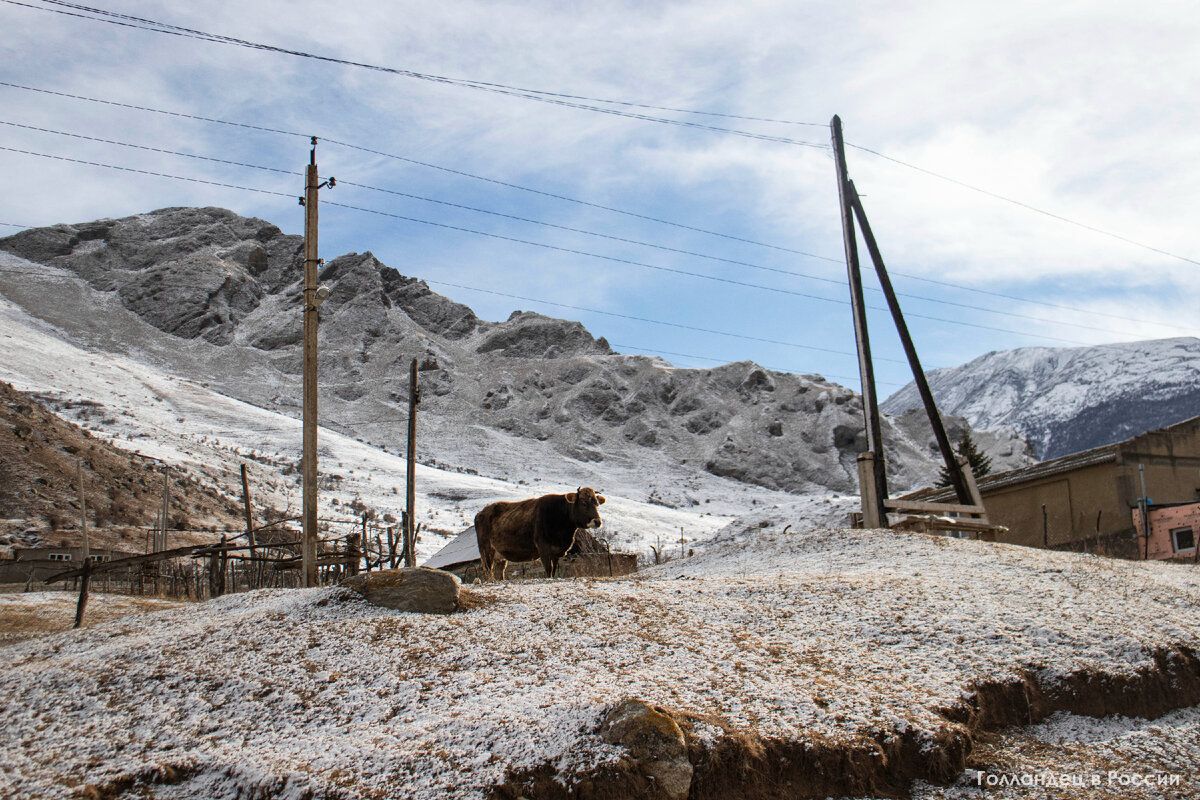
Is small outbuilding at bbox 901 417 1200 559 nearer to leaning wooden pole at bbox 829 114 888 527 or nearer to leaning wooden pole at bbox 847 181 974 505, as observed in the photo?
leaning wooden pole at bbox 847 181 974 505

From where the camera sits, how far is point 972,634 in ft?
27.7

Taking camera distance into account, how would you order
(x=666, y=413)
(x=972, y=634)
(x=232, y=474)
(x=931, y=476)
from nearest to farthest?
1. (x=972, y=634)
2. (x=232, y=474)
3. (x=931, y=476)
4. (x=666, y=413)

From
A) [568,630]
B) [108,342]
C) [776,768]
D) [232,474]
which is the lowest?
[776,768]

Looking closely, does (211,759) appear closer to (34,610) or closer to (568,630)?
(568,630)

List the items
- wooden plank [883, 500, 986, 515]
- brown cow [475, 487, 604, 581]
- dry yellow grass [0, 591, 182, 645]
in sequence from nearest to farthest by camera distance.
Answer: dry yellow grass [0, 591, 182, 645]
brown cow [475, 487, 604, 581]
wooden plank [883, 500, 986, 515]

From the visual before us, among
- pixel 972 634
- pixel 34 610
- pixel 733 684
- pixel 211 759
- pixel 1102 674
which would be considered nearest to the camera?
pixel 211 759

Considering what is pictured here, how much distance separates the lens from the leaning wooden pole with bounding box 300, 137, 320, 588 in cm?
1247

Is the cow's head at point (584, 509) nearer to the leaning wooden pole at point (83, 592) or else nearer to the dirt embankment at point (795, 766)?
Result: the leaning wooden pole at point (83, 592)

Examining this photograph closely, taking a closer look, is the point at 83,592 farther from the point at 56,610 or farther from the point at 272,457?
the point at 272,457

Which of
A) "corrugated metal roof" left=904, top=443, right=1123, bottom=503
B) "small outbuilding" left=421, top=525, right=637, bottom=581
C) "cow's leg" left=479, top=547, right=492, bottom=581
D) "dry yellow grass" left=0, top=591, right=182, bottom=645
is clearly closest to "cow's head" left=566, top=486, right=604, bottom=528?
"small outbuilding" left=421, top=525, right=637, bottom=581

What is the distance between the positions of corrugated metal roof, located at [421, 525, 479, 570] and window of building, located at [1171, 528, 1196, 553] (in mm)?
19122

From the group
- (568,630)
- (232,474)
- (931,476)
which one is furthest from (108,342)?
(568,630)

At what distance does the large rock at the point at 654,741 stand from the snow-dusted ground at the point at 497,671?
19 cm

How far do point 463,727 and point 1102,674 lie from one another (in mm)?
5883
